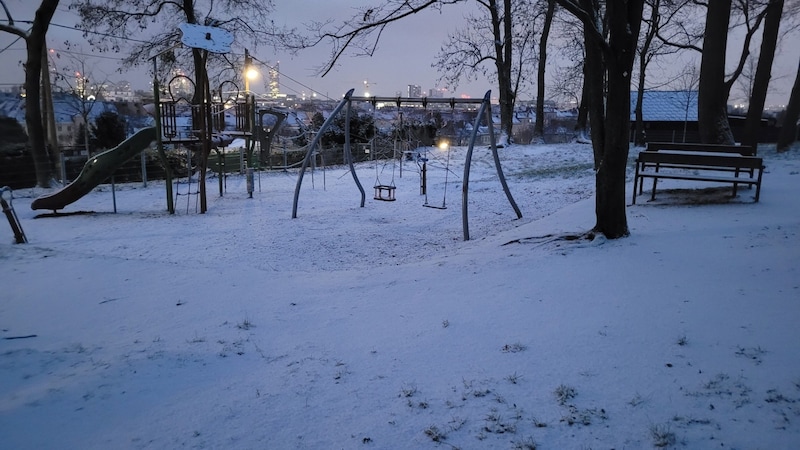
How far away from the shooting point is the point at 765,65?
56.6 feet

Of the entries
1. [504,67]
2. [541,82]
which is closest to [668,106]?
[541,82]

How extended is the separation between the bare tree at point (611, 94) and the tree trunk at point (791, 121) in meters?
16.5

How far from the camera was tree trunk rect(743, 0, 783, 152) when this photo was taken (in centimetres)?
1667

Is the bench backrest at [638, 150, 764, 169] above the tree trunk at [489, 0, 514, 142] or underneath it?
underneath

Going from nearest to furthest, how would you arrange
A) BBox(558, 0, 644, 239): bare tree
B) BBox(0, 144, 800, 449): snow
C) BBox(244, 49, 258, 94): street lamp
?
1. BBox(0, 144, 800, 449): snow
2. BBox(558, 0, 644, 239): bare tree
3. BBox(244, 49, 258, 94): street lamp

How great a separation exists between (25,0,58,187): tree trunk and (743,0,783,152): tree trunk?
70.9 ft

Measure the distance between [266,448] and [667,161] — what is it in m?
8.36

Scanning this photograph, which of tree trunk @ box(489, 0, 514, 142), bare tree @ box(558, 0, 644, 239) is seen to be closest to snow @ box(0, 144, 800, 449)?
bare tree @ box(558, 0, 644, 239)

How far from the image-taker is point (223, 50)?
1281cm

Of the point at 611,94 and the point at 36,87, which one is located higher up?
the point at 36,87

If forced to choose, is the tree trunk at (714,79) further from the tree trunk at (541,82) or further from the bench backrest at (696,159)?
the tree trunk at (541,82)

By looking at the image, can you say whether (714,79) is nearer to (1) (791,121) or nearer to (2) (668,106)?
(1) (791,121)

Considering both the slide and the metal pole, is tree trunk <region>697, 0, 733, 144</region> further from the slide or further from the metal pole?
the slide

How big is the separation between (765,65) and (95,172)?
20059 mm
